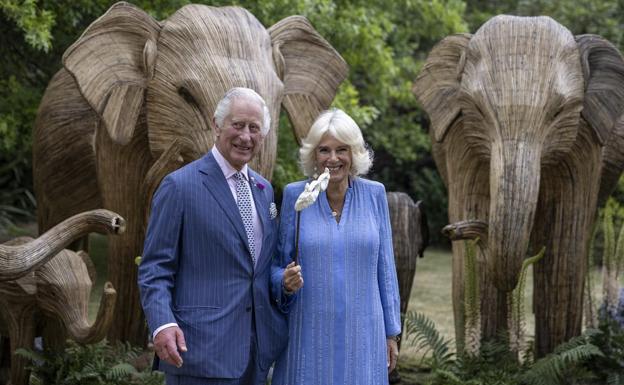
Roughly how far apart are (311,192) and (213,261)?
50 centimetres

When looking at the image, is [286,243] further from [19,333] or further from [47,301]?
[19,333]

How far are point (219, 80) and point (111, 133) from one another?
81 centimetres

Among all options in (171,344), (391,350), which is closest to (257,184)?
(171,344)

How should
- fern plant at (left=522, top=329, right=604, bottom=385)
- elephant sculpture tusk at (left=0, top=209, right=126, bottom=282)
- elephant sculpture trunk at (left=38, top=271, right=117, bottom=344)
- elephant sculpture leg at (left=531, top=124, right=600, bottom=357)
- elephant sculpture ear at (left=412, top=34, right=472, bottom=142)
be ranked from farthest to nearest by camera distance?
elephant sculpture ear at (left=412, top=34, right=472, bottom=142) → elephant sculpture leg at (left=531, top=124, right=600, bottom=357) → fern plant at (left=522, top=329, right=604, bottom=385) → elephant sculpture trunk at (left=38, top=271, right=117, bottom=344) → elephant sculpture tusk at (left=0, top=209, right=126, bottom=282)

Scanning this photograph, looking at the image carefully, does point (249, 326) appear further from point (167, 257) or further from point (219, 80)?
point (219, 80)

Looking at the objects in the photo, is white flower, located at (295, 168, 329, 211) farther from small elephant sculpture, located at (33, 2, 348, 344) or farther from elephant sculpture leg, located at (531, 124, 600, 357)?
elephant sculpture leg, located at (531, 124, 600, 357)

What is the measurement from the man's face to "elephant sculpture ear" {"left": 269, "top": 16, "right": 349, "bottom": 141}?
283 centimetres

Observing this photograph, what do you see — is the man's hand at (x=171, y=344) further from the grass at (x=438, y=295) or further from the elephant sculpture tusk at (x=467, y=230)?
the grass at (x=438, y=295)

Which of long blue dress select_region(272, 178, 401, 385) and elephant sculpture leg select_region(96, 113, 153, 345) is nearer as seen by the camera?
long blue dress select_region(272, 178, 401, 385)

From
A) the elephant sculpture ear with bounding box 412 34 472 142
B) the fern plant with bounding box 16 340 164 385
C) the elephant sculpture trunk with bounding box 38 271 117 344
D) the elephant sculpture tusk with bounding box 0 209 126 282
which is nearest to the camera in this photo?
the elephant sculpture tusk with bounding box 0 209 126 282

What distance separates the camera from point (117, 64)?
711 centimetres

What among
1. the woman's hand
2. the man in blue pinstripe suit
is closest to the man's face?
the man in blue pinstripe suit

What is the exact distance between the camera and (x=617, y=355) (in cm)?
723

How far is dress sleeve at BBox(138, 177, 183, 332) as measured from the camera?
4.38 m
